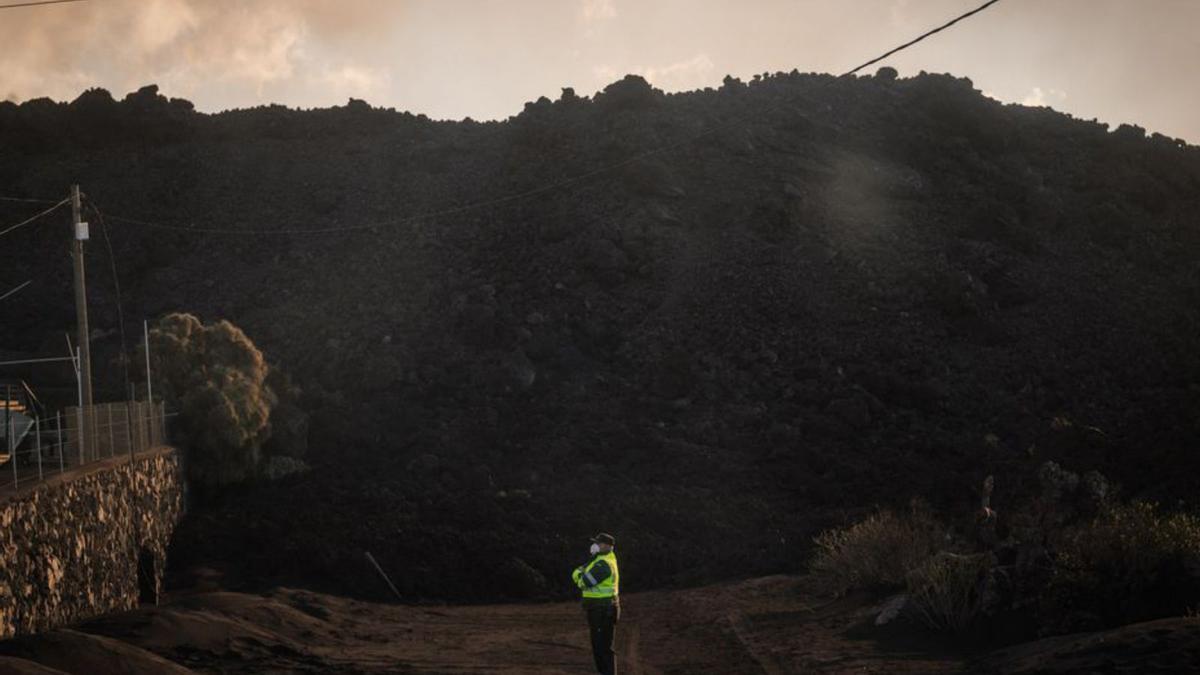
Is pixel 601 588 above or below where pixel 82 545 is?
below

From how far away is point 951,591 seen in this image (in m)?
17.2

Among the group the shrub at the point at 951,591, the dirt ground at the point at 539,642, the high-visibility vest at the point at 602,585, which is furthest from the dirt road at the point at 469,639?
the high-visibility vest at the point at 602,585

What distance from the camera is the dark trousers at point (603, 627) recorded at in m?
14.8

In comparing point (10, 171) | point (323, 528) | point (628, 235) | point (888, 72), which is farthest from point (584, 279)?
point (10, 171)

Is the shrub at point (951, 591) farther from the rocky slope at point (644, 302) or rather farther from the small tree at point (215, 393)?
the small tree at point (215, 393)

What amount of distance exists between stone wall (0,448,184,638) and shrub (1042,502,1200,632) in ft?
42.9

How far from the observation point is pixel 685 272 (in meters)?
53.4

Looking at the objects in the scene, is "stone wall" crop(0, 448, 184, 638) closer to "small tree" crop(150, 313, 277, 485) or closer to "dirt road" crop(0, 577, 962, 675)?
"dirt road" crop(0, 577, 962, 675)

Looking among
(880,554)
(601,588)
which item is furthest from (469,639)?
(880,554)

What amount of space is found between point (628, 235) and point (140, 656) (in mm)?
43559

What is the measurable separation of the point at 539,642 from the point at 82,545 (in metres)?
7.48

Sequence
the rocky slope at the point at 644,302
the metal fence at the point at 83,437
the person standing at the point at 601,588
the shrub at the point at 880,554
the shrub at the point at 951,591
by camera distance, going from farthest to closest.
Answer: the rocky slope at the point at 644,302 < the shrub at the point at 880,554 < the metal fence at the point at 83,437 < the shrub at the point at 951,591 < the person standing at the point at 601,588

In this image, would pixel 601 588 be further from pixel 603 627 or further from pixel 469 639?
pixel 469 639

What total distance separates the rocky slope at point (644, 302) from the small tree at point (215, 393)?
157 cm
